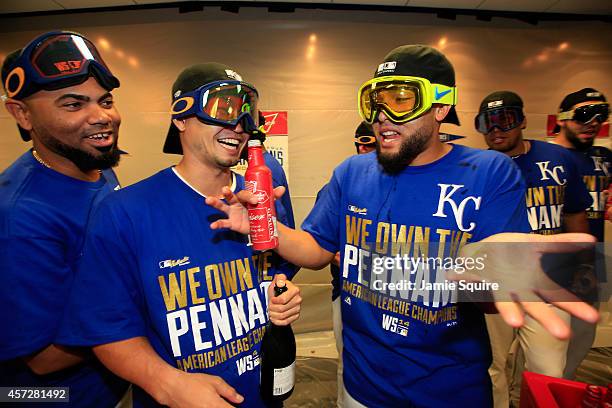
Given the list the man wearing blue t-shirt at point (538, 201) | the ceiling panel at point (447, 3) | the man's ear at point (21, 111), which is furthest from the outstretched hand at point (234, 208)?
the ceiling panel at point (447, 3)

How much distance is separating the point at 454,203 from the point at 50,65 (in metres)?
1.93

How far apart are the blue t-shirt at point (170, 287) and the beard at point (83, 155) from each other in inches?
16.5

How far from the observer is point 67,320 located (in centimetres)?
112

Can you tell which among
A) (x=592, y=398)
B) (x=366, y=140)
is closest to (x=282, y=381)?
(x=592, y=398)

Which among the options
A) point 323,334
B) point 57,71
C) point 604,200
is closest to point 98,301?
point 57,71

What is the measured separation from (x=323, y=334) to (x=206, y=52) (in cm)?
421

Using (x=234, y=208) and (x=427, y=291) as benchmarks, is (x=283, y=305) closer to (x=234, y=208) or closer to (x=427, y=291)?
(x=234, y=208)

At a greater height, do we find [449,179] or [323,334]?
[449,179]

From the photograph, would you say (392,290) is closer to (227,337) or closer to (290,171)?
(227,337)

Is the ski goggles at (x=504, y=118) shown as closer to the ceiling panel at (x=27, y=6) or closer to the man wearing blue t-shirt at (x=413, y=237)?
the man wearing blue t-shirt at (x=413, y=237)

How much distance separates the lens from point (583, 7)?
13.4 ft

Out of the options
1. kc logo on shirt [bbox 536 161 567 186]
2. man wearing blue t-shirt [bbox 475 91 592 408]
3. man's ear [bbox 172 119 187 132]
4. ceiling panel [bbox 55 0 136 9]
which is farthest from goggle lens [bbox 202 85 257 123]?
ceiling panel [bbox 55 0 136 9]

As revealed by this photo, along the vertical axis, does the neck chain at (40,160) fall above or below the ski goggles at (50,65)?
below

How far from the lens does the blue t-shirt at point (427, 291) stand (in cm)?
136
